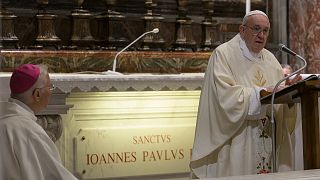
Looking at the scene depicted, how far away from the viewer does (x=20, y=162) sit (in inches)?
155

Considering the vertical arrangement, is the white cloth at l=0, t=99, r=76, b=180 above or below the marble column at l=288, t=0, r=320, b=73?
below

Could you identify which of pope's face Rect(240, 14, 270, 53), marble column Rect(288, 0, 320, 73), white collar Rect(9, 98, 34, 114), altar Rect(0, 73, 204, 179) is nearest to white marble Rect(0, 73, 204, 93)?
altar Rect(0, 73, 204, 179)

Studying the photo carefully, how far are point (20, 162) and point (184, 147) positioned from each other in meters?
4.21

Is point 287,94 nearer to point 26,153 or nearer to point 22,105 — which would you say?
point 22,105

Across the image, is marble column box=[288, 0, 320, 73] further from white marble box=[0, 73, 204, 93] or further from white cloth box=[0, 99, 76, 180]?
white cloth box=[0, 99, 76, 180]

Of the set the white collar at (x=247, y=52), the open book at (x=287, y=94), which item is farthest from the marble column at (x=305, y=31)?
the open book at (x=287, y=94)

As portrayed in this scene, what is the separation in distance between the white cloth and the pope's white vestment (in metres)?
2.08

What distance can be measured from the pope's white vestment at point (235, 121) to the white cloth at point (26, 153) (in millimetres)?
2078

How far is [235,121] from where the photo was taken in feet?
19.0

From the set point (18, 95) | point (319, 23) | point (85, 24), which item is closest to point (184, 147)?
point (85, 24)

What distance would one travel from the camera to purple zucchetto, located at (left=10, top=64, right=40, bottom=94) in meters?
4.38

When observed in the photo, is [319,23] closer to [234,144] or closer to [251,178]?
[234,144]

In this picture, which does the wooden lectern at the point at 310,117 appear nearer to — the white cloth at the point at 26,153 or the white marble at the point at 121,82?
the white cloth at the point at 26,153

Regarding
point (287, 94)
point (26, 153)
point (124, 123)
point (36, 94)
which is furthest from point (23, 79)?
point (124, 123)
